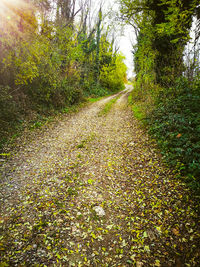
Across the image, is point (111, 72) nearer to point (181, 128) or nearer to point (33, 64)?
point (33, 64)

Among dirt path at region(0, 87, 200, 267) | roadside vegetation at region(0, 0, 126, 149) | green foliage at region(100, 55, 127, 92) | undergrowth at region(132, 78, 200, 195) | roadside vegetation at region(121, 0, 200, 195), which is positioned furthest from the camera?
green foliage at region(100, 55, 127, 92)

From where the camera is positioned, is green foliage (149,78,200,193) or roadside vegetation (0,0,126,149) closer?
green foliage (149,78,200,193)

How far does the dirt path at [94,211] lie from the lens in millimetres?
2689

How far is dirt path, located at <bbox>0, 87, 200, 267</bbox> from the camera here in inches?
106

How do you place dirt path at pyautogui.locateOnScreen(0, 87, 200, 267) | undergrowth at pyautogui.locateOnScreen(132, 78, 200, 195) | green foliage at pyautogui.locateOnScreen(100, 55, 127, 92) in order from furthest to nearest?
1. green foliage at pyautogui.locateOnScreen(100, 55, 127, 92)
2. undergrowth at pyautogui.locateOnScreen(132, 78, 200, 195)
3. dirt path at pyautogui.locateOnScreen(0, 87, 200, 267)

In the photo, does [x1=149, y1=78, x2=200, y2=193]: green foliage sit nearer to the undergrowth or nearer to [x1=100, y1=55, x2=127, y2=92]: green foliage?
the undergrowth

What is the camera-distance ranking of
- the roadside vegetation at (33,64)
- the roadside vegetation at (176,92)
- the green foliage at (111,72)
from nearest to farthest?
the roadside vegetation at (176,92), the roadside vegetation at (33,64), the green foliage at (111,72)

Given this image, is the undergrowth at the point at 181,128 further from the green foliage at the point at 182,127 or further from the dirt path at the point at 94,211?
the dirt path at the point at 94,211

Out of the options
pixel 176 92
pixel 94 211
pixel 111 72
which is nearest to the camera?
pixel 94 211

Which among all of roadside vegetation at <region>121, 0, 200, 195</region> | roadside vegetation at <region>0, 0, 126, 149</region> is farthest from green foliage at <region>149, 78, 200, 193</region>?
roadside vegetation at <region>0, 0, 126, 149</region>

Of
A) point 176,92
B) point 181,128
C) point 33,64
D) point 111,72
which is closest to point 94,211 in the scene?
point 181,128

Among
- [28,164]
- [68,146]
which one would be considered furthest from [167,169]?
[28,164]

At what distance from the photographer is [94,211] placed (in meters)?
3.59

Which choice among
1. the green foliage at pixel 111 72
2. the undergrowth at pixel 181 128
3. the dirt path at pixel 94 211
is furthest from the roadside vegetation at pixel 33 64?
the green foliage at pixel 111 72
